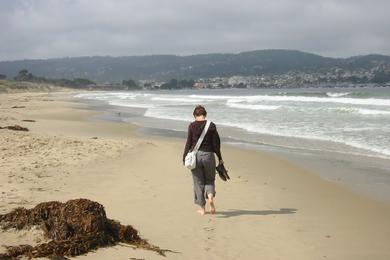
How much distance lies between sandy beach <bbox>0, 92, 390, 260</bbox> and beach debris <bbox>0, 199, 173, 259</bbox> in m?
0.16

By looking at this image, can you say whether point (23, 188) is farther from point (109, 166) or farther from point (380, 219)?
point (380, 219)

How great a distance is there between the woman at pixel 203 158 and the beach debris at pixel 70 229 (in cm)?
163

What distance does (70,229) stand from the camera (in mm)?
5566

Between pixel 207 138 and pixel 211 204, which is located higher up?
pixel 207 138

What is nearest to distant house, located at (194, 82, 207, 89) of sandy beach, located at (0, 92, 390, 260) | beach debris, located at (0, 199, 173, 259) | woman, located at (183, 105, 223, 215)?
sandy beach, located at (0, 92, 390, 260)

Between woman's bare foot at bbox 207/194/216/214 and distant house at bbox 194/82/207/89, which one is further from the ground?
woman's bare foot at bbox 207/194/216/214

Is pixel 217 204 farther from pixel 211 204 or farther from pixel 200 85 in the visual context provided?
pixel 200 85

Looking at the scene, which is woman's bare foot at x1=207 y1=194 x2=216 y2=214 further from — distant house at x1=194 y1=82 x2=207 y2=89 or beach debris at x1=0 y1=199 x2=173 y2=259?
distant house at x1=194 y1=82 x2=207 y2=89

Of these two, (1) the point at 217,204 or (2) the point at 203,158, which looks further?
(1) the point at 217,204

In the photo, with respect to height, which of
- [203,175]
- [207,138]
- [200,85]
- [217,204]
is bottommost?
[200,85]

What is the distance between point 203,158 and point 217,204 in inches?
41.9

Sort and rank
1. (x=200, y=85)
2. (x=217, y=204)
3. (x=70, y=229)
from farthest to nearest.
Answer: (x=200, y=85) → (x=217, y=204) → (x=70, y=229)

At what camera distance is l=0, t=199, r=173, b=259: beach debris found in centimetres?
504

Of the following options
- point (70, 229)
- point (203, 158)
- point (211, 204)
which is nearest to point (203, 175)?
point (203, 158)
